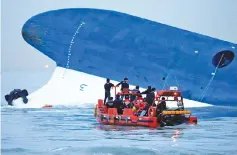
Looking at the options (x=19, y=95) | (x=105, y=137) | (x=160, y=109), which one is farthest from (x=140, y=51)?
(x=105, y=137)

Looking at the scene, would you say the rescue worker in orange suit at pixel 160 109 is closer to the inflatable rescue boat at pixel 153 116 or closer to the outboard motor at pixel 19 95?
the inflatable rescue boat at pixel 153 116

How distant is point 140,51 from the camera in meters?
25.8

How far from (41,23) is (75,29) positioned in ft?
6.53

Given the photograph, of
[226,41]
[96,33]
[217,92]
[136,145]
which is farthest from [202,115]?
[136,145]

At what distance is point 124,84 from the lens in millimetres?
20734

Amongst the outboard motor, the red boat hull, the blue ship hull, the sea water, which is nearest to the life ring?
the red boat hull

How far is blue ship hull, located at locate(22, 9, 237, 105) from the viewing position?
25.3 metres

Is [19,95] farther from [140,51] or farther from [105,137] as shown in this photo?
[105,137]

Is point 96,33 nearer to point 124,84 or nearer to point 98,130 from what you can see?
point 124,84

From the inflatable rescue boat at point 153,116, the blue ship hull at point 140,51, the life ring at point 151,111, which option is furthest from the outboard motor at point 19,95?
the life ring at point 151,111

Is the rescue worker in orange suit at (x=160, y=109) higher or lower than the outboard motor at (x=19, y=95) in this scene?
lower

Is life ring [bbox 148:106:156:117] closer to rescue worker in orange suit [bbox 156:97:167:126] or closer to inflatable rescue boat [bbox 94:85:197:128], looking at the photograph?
inflatable rescue boat [bbox 94:85:197:128]

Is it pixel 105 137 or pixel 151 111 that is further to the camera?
pixel 151 111

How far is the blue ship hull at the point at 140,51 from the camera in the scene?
83.1 feet
